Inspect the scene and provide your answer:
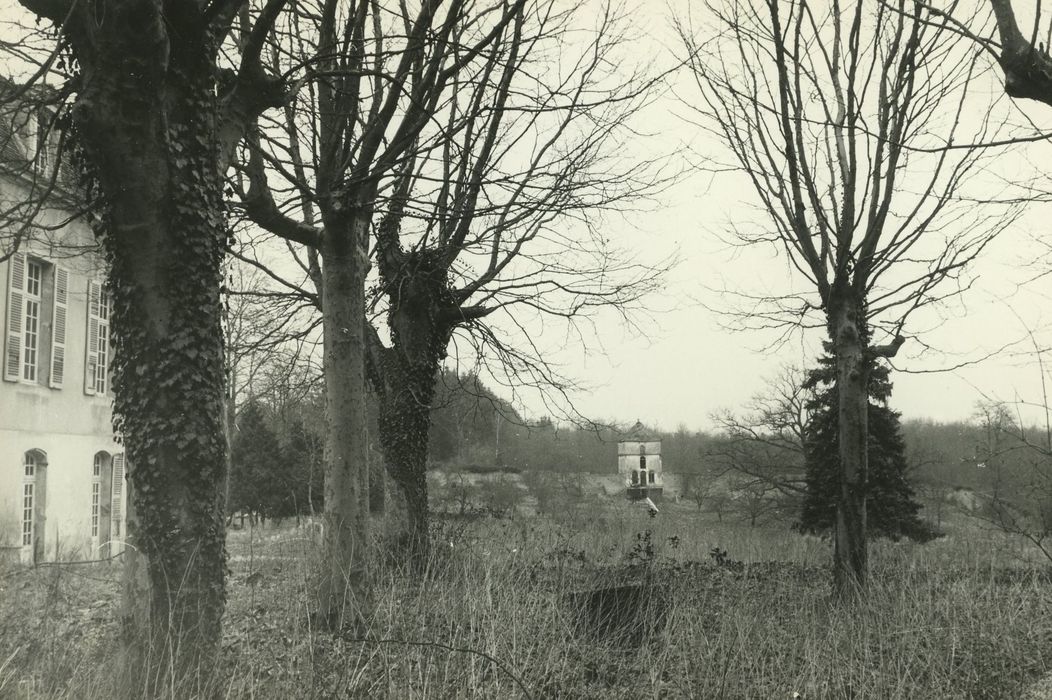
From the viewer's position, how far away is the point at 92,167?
4.45 m

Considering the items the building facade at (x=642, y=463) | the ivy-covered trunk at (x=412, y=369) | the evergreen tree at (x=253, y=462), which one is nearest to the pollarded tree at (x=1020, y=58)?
the ivy-covered trunk at (x=412, y=369)

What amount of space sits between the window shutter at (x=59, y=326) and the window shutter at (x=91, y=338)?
1.60 ft

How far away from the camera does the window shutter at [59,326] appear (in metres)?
15.3

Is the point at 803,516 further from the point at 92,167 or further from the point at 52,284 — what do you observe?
the point at 92,167

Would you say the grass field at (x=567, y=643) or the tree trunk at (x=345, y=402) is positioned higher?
the tree trunk at (x=345, y=402)

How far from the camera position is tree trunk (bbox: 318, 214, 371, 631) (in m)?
6.69

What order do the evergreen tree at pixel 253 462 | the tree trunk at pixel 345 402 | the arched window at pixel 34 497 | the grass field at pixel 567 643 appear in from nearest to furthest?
1. the grass field at pixel 567 643
2. the tree trunk at pixel 345 402
3. the arched window at pixel 34 497
4. the evergreen tree at pixel 253 462

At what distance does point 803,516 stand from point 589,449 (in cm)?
3497

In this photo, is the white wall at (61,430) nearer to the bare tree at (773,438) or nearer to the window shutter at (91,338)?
the window shutter at (91,338)

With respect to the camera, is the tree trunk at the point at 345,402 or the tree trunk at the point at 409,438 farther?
the tree trunk at the point at 409,438

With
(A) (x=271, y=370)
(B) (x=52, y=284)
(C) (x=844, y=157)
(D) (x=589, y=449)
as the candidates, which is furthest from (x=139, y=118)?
(D) (x=589, y=449)

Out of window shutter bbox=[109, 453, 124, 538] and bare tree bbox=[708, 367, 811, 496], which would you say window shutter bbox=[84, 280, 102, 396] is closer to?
window shutter bbox=[109, 453, 124, 538]

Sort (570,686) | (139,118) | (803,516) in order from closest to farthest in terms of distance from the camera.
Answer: (139,118), (570,686), (803,516)

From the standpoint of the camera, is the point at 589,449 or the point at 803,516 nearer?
the point at 803,516
